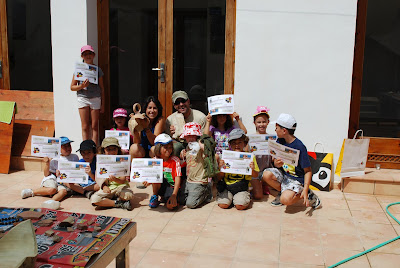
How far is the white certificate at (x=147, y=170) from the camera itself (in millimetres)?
4707

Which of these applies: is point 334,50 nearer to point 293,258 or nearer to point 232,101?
point 232,101

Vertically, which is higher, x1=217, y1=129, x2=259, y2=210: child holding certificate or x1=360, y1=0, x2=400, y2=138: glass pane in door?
x1=360, y1=0, x2=400, y2=138: glass pane in door

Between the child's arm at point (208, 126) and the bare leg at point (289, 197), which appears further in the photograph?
the child's arm at point (208, 126)

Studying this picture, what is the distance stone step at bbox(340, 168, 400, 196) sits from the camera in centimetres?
529

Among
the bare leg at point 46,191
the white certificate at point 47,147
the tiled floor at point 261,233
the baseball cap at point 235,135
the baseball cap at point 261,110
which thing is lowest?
the tiled floor at point 261,233

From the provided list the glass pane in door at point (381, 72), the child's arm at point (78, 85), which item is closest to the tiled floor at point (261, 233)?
the glass pane in door at point (381, 72)

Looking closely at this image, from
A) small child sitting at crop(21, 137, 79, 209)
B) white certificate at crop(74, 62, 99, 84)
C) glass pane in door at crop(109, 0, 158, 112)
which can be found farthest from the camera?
glass pane in door at crop(109, 0, 158, 112)

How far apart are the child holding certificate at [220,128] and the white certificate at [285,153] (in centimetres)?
65

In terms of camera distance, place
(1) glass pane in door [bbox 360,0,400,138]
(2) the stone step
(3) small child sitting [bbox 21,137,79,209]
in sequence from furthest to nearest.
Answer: (1) glass pane in door [bbox 360,0,400,138]
(2) the stone step
(3) small child sitting [bbox 21,137,79,209]

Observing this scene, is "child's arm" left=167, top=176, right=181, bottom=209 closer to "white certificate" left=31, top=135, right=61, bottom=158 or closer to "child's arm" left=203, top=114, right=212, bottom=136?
"child's arm" left=203, top=114, right=212, bottom=136

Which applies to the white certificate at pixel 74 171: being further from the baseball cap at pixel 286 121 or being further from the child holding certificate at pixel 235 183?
the baseball cap at pixel 286 121

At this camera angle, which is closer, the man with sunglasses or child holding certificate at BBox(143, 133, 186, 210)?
child holding certificate at BBox(143, 133, 186, 210)

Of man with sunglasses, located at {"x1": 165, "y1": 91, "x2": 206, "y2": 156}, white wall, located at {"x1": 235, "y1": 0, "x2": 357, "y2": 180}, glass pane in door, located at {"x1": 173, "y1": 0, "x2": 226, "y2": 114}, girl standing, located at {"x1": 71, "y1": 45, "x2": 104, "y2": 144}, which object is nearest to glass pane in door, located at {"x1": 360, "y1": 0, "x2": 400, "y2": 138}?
white wall, located at {"x1": 235, "y1": 0, "x2": 357, "y2": 180}

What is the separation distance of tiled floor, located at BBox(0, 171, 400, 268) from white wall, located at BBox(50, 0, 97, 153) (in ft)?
4.17
